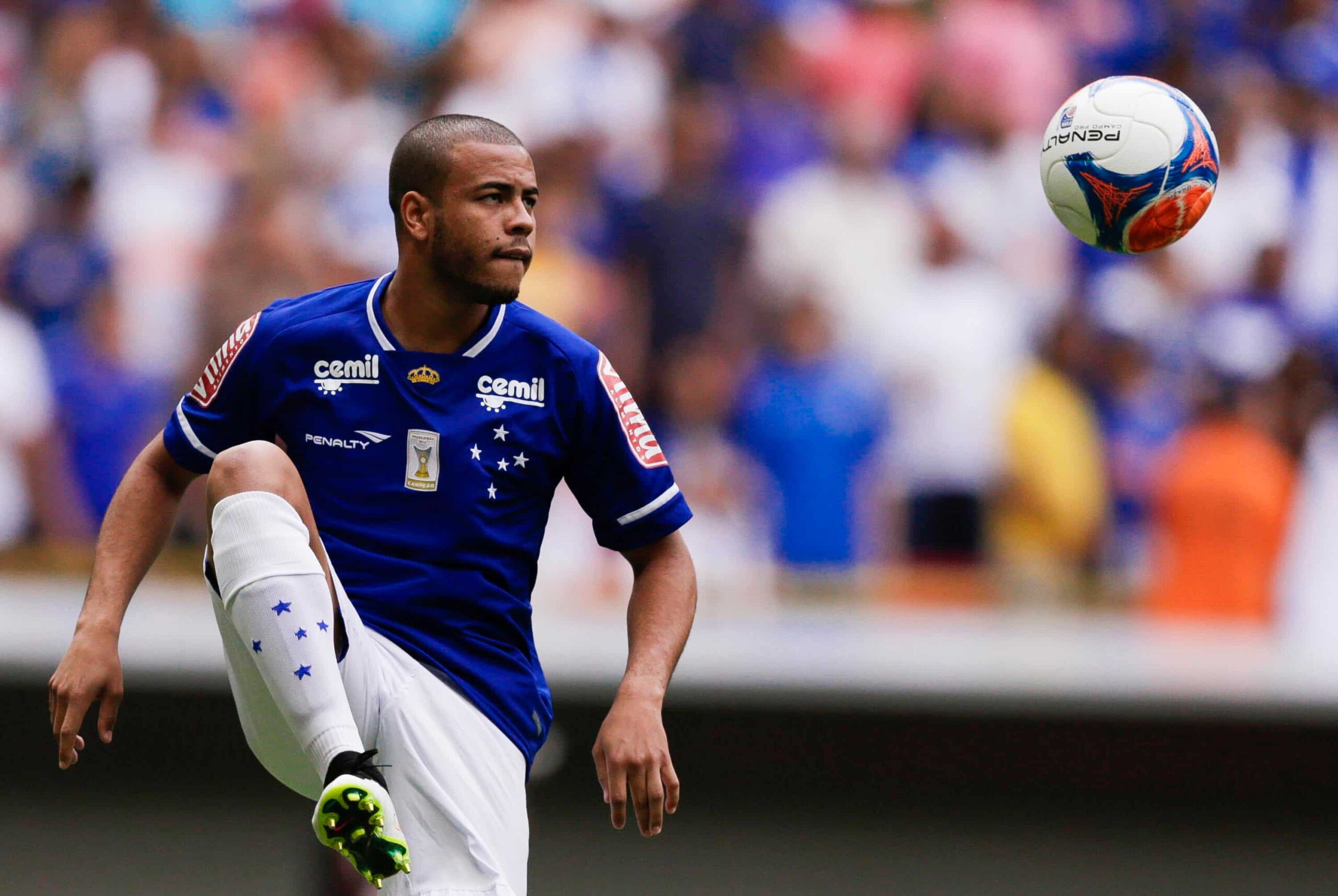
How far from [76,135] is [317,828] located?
26.7 ft

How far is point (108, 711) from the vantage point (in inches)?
177

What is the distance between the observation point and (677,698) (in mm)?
8281

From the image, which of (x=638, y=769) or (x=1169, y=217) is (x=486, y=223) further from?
(x=1169, y=217)

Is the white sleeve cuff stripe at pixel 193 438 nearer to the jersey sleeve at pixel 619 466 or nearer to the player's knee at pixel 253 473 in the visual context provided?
the player's knee at pixel 253 473

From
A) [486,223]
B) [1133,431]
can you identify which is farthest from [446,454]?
[1133,431]

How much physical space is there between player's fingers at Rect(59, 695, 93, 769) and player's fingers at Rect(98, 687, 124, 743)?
0.04 meters

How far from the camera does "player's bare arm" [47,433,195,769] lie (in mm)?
4477

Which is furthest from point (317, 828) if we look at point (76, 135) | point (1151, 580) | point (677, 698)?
point (76, 135)

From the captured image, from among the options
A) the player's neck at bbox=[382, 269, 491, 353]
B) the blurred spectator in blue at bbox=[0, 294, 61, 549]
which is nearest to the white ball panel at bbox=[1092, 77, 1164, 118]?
the player's neck at bbox=[382, 269, 491, 353]

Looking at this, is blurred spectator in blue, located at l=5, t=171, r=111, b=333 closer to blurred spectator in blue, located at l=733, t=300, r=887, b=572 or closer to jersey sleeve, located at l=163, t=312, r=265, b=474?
blurred spectator in blue, located at l=733, t=300, r=887, b=572

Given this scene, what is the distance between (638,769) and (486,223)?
134 cm

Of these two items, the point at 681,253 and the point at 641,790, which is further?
the point at 681,253

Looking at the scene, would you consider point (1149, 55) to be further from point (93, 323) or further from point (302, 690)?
point (302, 690)

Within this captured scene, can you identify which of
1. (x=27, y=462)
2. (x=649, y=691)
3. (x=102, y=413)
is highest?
(x=649, y=691)
